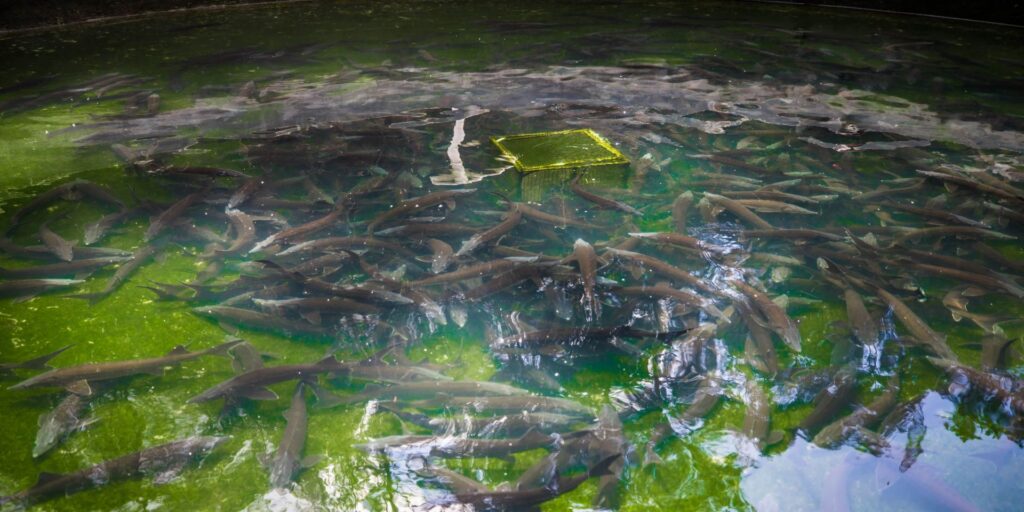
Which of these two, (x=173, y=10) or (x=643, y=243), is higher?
(x=173, y=10)

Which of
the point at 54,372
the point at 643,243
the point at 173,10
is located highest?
Answer: the point at 173,10

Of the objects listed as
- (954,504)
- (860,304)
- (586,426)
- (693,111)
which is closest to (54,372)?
(586,426)

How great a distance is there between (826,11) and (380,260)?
8.30 metres

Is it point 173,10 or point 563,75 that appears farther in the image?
point 173,10

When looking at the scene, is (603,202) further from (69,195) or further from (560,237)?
(69,195)

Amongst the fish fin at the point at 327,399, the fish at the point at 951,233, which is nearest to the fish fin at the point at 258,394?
the fish fin at the point at 327,399

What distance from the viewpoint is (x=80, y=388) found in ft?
7.22

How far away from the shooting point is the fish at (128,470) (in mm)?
1820

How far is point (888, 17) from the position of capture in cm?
832

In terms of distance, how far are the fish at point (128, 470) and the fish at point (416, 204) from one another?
1387 mm

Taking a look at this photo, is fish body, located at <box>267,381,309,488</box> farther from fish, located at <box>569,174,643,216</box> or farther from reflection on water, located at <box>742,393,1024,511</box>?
fish, located at <box>569,174,643,216</box>

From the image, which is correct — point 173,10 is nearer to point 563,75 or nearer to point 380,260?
point 563,75

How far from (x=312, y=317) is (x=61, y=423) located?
0.87m

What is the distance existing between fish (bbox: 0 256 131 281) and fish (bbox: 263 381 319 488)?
1.46 metres
